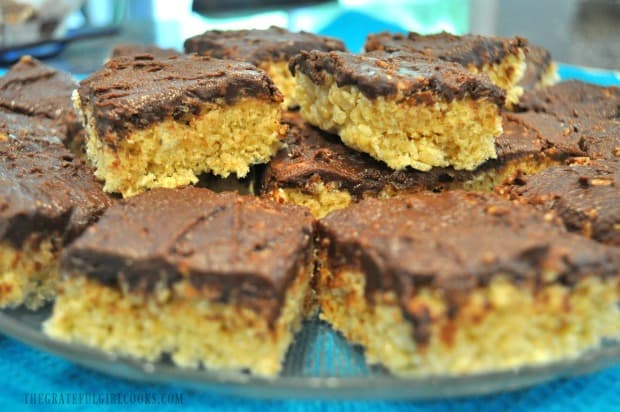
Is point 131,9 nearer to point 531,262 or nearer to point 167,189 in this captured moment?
point 167,189

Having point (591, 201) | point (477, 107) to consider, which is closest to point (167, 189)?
point (477, 107)

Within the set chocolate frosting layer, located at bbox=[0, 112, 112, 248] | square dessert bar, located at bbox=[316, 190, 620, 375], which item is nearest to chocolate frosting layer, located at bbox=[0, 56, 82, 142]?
chocolate frosting layer, located at bbox=[0, 112, 112, 248]

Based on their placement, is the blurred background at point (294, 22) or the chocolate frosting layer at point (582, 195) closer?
the chocolate frosting layer at point (582, 195)

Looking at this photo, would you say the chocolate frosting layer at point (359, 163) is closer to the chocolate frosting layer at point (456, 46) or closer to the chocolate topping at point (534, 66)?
the chocolate frosting layer at point (456, 46)

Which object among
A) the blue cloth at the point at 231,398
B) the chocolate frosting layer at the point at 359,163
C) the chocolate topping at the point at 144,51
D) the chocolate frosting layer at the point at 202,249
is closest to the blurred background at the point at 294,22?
the chocolate topping at the point at 144,51

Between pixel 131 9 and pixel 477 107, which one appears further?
pixel 131 9

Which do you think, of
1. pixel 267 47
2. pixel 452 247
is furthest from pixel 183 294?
pixel 267 47

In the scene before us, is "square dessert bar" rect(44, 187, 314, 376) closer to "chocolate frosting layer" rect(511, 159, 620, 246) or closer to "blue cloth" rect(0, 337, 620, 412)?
"blue cloth" rect(0, 337, 620, 412)
